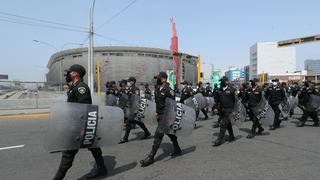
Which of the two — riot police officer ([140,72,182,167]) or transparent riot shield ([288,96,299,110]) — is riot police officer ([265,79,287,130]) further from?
riot police officer ([140,72,182,167])

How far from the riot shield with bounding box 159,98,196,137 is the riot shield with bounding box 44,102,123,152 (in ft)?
4.49

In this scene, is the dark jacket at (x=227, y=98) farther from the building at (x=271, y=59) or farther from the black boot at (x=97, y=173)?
the building at (x=271, y=59)

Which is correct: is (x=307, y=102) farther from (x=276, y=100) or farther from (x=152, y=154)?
(x=152, y=154)

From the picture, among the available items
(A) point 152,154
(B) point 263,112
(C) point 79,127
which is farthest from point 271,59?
(C) point 79,127

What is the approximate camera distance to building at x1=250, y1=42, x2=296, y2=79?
392 feet

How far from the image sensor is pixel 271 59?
120375 mm

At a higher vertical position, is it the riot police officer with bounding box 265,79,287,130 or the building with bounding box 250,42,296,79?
the building with bounding box 250,42,296,79

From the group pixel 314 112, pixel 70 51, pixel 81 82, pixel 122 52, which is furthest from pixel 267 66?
pixel 81 82

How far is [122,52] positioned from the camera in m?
101

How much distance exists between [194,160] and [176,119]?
0.89 meters

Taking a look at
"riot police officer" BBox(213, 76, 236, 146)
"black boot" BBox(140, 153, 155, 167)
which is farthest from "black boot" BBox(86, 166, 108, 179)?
"riot police officer" BBox(213, 76, 236, 146)

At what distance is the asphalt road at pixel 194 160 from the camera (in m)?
5.04

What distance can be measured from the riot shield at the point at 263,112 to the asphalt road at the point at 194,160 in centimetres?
55

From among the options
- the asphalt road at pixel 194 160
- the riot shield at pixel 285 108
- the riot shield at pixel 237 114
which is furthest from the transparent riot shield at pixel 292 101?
the riot shield at pixel 237 114
